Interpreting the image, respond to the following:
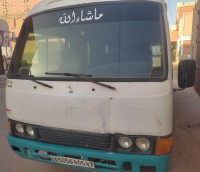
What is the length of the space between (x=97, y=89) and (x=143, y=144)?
2.21 feet

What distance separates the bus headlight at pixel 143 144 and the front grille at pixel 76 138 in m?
0.24

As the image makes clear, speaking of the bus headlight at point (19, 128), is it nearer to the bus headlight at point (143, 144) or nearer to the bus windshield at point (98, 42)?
the bus windshield at point (98, 42)

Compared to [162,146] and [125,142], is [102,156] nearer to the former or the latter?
A: [125,142]

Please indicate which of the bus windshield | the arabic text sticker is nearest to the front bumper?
the bus windshield

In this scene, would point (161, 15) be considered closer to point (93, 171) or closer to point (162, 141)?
point (162, 141)

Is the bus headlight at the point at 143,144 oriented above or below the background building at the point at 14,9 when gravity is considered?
below

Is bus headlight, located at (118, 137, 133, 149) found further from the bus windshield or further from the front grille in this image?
the bus windshield

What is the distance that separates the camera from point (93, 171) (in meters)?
2.10

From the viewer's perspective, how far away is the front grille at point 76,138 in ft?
6.08

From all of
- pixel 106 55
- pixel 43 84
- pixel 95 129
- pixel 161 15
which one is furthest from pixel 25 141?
pixel 161 15

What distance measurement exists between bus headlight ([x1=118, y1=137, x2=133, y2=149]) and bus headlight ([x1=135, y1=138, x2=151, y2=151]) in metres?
0.07

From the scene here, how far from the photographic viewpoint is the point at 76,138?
195 centimetres

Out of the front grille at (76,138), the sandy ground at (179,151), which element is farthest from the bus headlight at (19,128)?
the sandy ground at (179,151)

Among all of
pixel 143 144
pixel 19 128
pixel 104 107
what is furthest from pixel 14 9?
pixel 143 144
